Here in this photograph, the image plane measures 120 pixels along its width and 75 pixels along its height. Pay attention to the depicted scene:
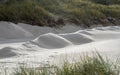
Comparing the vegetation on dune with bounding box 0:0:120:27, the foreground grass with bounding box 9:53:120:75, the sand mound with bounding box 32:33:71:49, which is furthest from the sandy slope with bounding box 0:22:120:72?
the foreground grass with bounding box 9:53:120:75

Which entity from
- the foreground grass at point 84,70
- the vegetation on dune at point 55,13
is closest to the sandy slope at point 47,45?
the vegetation on dune at point 55,13

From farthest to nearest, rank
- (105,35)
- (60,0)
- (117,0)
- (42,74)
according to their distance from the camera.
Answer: (117,0) → (60,0) → (105,35) → (42,74)

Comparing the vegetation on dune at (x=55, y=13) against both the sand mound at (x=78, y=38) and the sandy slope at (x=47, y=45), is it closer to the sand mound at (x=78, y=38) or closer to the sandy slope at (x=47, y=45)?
the sandy slope at (x=47, y=45)

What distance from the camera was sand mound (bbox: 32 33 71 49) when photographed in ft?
33.0

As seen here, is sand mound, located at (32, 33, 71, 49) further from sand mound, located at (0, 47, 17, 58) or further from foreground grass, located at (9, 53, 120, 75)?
foreground grass, located at (9, 53, 120, 75)

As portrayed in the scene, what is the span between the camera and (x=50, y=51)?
9.38 m

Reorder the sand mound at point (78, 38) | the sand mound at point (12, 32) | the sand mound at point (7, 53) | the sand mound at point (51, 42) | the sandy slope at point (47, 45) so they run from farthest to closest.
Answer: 1. the sand mound at point (12, 32)
2. the sand mound at point (78, 38)
3. the sand mound at point (51, 42)
4. the sand mound at point (7, 53)
5. the sandy slope at point (47, 45)

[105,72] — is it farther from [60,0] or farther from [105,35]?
[60,0]

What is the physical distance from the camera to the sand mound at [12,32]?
42.7 ft

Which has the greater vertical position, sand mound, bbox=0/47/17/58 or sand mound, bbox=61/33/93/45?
sand mound, bbox=0/47/17/58

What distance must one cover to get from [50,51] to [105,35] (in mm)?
2809

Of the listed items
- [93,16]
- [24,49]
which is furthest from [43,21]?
[24,49]

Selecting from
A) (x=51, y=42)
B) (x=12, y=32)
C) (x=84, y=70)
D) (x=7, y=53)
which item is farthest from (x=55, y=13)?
(x=84, y=70)

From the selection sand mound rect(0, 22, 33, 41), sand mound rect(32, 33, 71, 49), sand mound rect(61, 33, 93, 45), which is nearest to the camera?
sand mound rect(32, 33, 71, 49)
